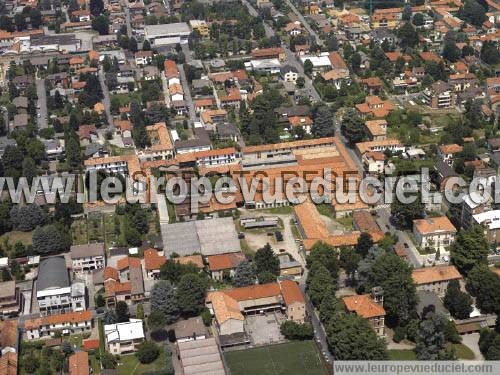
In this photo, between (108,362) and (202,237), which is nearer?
(108,362)

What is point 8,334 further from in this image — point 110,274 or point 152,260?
point 152,260

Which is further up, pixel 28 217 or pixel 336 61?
pixel 28 217

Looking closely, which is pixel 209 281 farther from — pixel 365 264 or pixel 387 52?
pixel 387 52

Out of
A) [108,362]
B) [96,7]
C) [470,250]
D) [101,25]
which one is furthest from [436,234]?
[96,7]

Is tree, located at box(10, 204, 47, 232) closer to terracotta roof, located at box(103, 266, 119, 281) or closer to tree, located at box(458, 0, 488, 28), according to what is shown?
terracotta roof, located at box(103, 266, 119, 281)

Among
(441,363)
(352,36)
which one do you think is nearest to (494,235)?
(441,363)

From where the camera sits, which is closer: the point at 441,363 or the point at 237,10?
the point at 441,363

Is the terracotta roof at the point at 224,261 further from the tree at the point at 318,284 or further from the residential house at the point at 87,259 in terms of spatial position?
the residential house at the point at 87,259
